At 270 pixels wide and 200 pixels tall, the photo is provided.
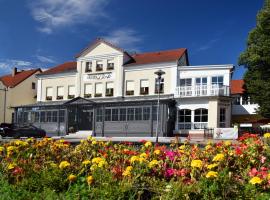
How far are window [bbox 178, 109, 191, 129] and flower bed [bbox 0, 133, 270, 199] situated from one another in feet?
110

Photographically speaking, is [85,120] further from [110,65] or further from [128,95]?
[110,65]

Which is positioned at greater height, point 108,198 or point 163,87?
point 163,87

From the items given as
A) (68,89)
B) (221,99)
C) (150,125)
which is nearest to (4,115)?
(68,89)

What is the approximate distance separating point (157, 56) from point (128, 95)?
5.75 meters

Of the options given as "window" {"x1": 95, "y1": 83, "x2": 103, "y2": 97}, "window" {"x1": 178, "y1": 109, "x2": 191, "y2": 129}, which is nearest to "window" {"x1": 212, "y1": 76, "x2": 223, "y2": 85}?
"window" {"x1": 178, "y1": 109, "x2": 191, "y2": 129}

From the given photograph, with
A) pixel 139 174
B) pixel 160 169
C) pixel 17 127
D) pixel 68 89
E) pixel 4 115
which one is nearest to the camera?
pixel 139 174

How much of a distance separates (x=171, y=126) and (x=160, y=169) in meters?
35.2

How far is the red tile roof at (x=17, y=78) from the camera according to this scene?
2281 inches

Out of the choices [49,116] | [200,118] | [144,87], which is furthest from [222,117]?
[49,116]

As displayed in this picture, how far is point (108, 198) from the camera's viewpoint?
4414 millimetres

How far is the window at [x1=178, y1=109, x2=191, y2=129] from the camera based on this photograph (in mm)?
39906

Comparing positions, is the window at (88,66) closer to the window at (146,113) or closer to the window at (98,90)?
the window at (98,90)

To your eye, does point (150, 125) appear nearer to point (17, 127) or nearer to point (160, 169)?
point (17, 127)

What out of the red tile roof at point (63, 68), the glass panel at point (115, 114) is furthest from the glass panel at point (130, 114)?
the red tile roof at point (63, 68)
